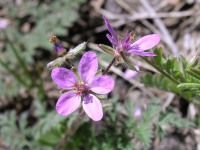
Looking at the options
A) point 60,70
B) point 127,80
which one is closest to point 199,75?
point 60,70

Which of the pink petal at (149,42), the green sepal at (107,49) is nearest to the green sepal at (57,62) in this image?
the green sepal at (107,49)

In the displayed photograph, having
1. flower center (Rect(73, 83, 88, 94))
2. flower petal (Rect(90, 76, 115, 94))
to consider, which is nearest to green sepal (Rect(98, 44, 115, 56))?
flower petal (Rect(90, 76, 115, 94))

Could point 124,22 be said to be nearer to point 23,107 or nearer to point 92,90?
point 23,107

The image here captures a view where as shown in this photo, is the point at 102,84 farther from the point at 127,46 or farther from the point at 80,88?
the point at 127,46

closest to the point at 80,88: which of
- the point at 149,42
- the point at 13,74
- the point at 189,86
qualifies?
the point at 149,42

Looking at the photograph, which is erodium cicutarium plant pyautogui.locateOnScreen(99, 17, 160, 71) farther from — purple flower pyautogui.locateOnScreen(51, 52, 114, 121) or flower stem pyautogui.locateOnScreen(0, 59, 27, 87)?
flower stem pyautogui.locateOnScreen(0, 59, 27, 87)

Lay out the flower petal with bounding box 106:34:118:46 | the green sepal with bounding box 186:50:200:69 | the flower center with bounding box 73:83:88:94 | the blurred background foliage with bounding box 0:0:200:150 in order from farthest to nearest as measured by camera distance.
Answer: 1. the blurred background foliage with bounding box 0:0:200:150
2. the flower center with bounding box 73:83:88:94
3. the green sepal with bounding box 186:50:200:69
4. the flower petal with bounding box 106:34:118:46

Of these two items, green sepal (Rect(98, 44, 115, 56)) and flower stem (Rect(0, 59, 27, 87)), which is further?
flower stem (Rect(0, 59, 27, 87))
